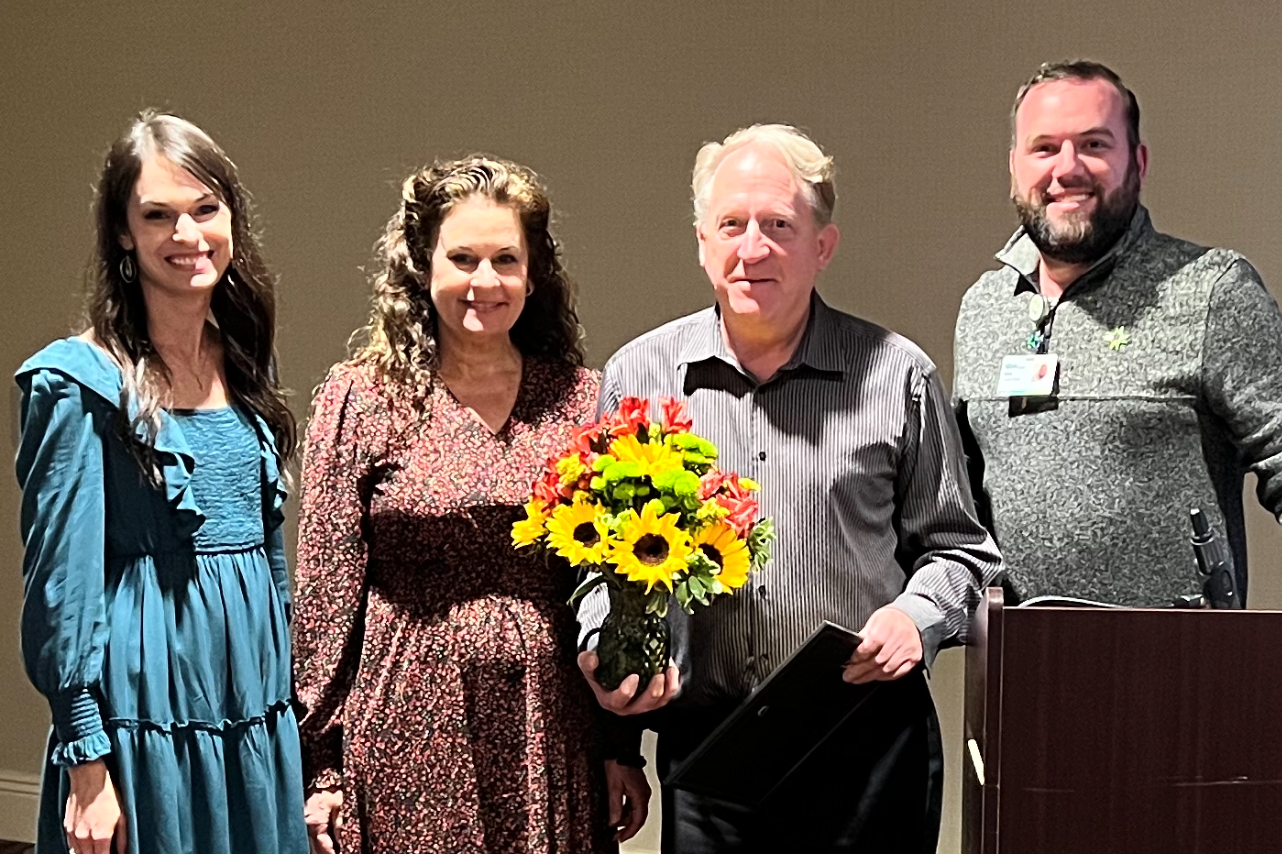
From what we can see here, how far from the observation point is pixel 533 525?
215cm

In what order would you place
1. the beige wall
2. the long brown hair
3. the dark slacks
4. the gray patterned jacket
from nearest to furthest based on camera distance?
the long brown hair, the dark slacks, the gray patterned jacket, the beige wall

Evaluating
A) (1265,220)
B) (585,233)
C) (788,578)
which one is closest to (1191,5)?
(1265,220)

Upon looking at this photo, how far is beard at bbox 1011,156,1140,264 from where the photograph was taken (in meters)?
2.52

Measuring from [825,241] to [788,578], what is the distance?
1.85 feet

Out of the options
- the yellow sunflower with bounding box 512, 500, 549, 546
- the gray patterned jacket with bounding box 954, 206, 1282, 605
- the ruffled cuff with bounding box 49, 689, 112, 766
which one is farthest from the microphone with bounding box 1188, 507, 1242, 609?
the ruffled cuff with bounding box 49, 689, 112, 766

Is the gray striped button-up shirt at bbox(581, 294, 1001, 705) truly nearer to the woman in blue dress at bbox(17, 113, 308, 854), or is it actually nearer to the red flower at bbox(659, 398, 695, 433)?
the red flower at bbox(659, 398, 695, 433)

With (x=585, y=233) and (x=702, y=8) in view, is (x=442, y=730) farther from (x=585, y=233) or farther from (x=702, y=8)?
(x=702, y=8)

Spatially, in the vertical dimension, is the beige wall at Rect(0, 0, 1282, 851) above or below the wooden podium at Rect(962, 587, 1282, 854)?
above

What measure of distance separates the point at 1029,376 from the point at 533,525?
945 millimetres

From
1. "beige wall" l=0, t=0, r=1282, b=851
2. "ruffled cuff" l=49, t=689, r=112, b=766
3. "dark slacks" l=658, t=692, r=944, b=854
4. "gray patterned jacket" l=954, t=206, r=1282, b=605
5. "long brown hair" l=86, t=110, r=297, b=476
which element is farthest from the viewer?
"beige wall" l=0, t=0, r=1282, b=851

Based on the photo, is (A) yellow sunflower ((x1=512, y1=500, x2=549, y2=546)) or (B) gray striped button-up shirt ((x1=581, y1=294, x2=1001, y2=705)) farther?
(B) gray striped button-up shirt ((x1=581, y1=294, x2=1001, y2=705))

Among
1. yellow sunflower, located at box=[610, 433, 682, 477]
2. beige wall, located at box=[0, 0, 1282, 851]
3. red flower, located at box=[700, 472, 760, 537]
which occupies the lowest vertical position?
red flower, located at box=[700, 472, 760, 537]

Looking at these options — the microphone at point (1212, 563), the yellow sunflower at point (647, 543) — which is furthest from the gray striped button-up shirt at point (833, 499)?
the microphone at point (1212, 563)

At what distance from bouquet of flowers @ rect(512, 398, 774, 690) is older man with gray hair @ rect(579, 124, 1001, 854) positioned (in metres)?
0.19
